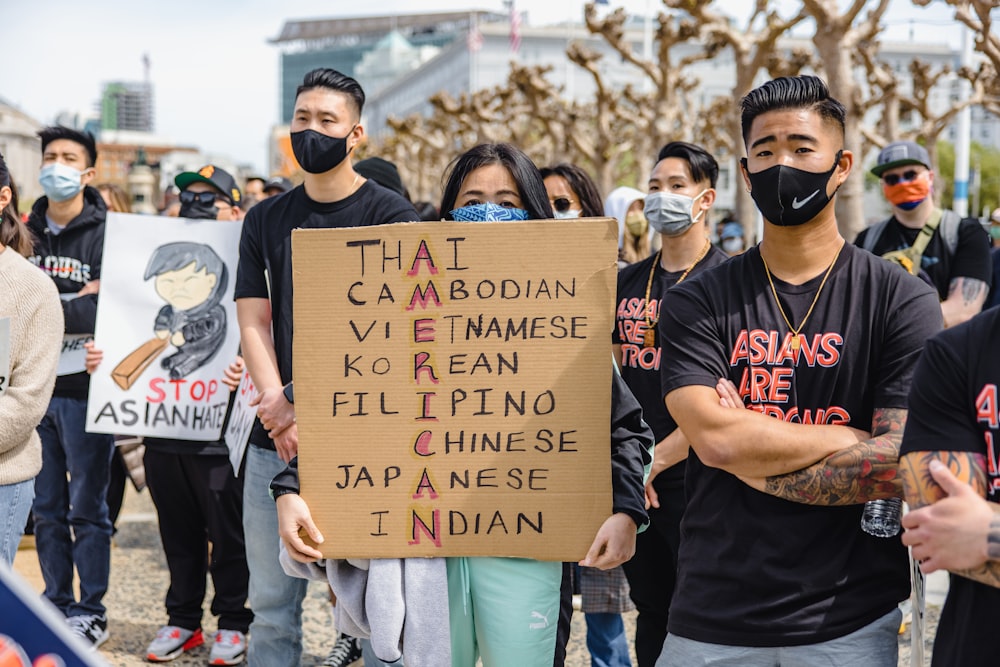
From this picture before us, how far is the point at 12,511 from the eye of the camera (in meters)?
3.39

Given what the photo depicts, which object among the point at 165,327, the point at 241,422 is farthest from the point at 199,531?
the point at 241,422

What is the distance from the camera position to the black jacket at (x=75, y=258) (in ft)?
15.7

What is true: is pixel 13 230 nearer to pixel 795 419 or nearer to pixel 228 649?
pixel 228 649

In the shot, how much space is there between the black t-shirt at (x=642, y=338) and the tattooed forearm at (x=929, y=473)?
61.7 inches

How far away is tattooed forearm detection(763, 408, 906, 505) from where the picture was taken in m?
2.26

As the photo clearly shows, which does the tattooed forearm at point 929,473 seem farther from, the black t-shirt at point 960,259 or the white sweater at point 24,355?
the black t-shirt at point 960,259

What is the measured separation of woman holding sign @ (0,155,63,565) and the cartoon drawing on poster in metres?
1.10

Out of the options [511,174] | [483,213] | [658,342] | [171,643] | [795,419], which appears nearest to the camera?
[795,419]

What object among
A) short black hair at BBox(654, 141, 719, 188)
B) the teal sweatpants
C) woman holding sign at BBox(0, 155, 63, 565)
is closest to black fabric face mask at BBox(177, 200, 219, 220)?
woman holding sign at BBox(0, 155, 63, 565)

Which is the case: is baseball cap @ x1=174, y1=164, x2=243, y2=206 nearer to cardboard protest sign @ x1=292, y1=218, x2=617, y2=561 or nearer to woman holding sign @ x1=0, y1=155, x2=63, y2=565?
woman holding sign @ x1=0, y1=155, x2=63, y2=565

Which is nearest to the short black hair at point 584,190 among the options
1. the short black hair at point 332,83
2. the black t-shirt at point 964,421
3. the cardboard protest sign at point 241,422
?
the short black hair at point 332,83

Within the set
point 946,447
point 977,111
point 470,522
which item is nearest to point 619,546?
point 470,522

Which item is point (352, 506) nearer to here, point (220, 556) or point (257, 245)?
point (257, 245)

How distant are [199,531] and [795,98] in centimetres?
350
